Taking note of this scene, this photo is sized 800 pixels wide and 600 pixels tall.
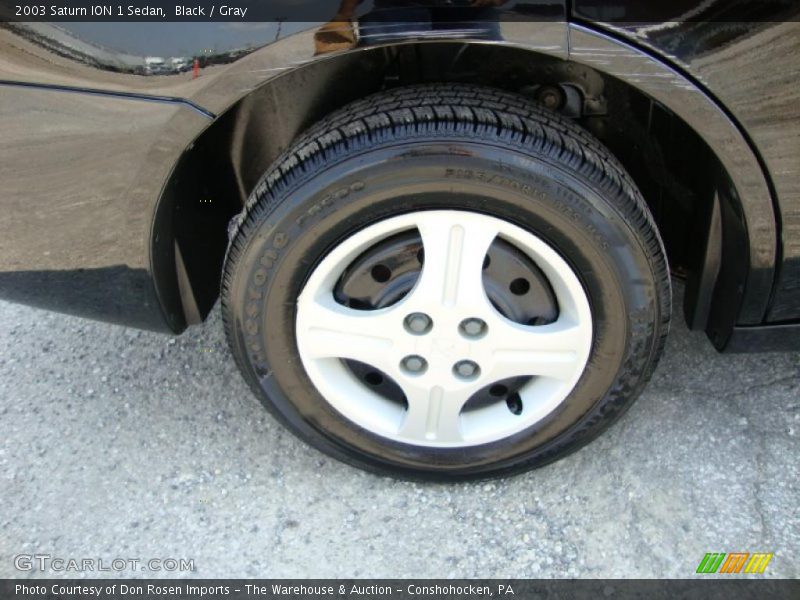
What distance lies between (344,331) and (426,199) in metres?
0.38

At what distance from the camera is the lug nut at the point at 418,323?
6.08 feet

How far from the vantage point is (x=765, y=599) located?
1.83 m

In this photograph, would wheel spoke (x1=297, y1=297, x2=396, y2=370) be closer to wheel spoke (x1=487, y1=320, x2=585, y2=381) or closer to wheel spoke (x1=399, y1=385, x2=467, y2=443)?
wheel spoke (x1=399, y1=385, x2=467, y2=443)

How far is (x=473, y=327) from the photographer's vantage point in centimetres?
186

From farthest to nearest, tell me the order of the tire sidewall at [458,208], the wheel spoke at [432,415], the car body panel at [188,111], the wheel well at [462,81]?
the wheel spoke at [432,415] < the wheel well at [462,81] < the tire sidewall at [458,208] < the car body panel at [188,111]

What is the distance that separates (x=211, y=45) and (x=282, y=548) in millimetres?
1207

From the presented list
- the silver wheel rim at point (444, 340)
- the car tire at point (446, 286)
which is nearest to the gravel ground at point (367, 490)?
the car tire at point (446, 286)

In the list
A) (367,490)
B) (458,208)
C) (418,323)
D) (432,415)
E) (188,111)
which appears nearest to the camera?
(188,111)

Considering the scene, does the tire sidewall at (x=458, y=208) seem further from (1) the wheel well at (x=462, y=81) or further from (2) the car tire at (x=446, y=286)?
(1) the wheel well at (x=462, y=81)

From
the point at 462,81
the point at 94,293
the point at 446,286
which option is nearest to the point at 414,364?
the point at 446,286

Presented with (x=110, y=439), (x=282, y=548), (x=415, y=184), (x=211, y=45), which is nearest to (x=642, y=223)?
(x=415, y=184)

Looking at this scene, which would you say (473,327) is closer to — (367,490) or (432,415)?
(432,415)

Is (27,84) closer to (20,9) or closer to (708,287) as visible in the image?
(20,9)

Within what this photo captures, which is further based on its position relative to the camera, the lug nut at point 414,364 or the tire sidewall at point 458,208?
the lug nut at point 414,364
